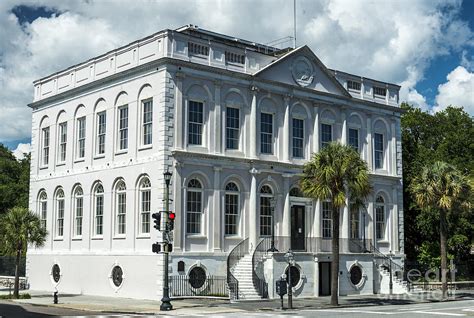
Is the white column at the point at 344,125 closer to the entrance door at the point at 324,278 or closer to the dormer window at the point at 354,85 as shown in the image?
the dormer window at the point at 354,85

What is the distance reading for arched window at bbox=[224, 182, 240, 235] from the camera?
3769cm

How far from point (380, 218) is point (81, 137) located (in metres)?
19.3

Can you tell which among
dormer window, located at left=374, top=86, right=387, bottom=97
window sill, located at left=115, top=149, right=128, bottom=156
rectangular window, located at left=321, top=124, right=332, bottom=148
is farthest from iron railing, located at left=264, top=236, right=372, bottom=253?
dormer window, located at left=374, top=86, right=387, bottom=97

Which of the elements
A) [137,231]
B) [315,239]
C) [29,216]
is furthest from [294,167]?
[29,216]

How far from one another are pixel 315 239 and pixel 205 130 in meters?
8.69

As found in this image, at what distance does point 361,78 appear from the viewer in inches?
1796

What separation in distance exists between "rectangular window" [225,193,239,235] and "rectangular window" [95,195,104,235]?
706 centimetres

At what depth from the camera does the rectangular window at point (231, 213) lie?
3766cm

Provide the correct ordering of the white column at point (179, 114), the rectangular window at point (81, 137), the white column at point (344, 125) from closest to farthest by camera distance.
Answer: the white column at point (179, 114), the rectangular window at point (81, 137), the white column at point (344, 125)

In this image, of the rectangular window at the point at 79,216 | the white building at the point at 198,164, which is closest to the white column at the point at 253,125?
the white building at the point at 198,164

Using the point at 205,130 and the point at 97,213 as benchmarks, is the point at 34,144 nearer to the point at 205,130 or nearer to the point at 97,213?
the point at 97,213

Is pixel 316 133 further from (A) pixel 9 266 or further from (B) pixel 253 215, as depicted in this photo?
(A) pixel 9 266

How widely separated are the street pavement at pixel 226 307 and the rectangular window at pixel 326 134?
9.59 meters

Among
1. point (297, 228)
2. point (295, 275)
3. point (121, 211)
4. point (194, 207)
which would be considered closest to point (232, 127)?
point (194, 207)
